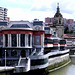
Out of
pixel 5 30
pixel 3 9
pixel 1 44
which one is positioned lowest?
pixel 1 44

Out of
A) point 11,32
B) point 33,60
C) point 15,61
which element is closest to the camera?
A: point 33,60

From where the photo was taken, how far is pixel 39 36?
34.2 metres

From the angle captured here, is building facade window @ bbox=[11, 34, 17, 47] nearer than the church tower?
Yes

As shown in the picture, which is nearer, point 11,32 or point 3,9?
point 11,32

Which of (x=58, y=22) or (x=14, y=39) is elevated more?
(x=58, y=22)

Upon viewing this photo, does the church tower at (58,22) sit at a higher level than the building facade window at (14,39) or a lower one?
higher

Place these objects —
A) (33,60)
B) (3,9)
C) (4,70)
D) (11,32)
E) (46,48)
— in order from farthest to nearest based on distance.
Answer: (3,9) < (46,48) < (11,32) < (33,60) < (4,70)

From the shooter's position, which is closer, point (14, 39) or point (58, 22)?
point (14, 39)

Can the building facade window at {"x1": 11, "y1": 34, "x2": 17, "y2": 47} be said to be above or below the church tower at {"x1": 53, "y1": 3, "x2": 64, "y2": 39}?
below

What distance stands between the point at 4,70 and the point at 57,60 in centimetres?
1501

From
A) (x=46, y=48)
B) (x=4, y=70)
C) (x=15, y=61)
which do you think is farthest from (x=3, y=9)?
(x=4, y=70)

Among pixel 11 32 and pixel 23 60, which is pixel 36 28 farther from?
pixel 23 60

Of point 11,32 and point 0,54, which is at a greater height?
point 11,32

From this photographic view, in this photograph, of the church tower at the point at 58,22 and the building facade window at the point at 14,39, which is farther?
the church tower at the point at 58,22
